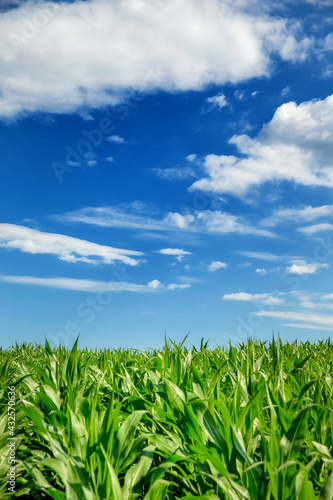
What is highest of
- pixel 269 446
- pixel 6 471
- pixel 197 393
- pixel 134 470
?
pixel 197 393

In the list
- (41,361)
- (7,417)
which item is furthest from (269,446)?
(41,361)

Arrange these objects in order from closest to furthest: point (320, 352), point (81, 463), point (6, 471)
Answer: point (81, 463) → point (6, 471) → point (320, 352)

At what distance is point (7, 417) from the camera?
2.57m

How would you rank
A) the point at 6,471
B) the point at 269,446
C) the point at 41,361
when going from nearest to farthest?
1. the point at 269,446
2. the point at 6,471
3. the point at 41,361

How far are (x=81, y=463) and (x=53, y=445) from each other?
0.18 meters

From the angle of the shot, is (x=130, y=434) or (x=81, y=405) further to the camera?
(x=81, y=405)

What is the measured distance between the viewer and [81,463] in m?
1.68

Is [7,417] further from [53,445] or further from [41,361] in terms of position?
[41,361]

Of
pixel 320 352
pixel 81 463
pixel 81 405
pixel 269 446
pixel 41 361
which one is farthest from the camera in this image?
pixel 320 352

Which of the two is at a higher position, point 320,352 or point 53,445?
point 320,352

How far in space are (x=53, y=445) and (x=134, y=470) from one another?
1.25 ft

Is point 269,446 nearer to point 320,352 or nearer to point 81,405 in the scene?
point 81,405

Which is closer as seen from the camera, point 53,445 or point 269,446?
point 269,446

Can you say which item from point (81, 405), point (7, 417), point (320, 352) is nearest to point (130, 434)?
point (81, 405)
